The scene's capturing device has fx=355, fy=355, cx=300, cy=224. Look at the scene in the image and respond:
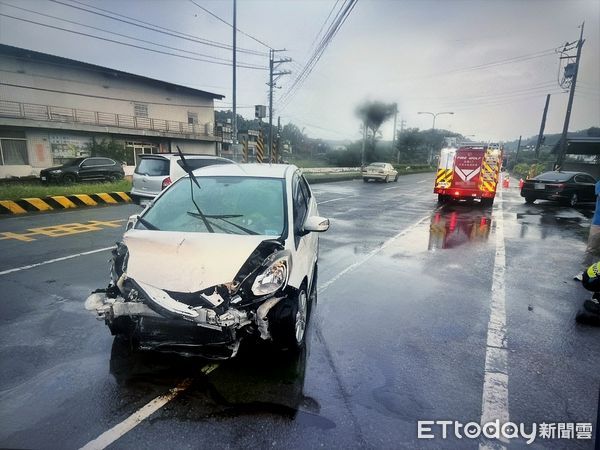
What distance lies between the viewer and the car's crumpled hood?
281 centimetres

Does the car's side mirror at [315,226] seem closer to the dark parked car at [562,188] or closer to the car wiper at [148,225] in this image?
the car wiper at [148,225]

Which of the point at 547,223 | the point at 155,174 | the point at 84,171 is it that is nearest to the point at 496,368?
the point at 155,174

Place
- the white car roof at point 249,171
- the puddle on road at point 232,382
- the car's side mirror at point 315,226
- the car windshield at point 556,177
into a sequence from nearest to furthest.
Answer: the puddle on road at point 232,382
the car's side mirror at point 315,226
the white car roof at point 249,171
the car windshield at point 556,177

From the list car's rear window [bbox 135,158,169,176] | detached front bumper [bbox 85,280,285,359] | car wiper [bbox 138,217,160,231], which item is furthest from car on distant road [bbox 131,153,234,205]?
detached front bumper [bbox 85,280,285,359]

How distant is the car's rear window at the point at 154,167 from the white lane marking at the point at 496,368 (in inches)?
347

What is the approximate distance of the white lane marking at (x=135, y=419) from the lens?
2355 mm

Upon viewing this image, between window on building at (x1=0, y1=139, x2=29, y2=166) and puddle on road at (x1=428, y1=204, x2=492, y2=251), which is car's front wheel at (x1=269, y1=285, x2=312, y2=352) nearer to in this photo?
puddle on road at (x1=428, y1=204, x2=492, y2=251)

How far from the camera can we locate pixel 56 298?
463 cm

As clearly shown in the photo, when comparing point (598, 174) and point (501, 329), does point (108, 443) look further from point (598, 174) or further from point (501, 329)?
point (598, 174)

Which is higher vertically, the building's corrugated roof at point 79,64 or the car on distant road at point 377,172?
the building's corrugated roof at point 79,64

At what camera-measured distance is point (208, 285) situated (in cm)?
278

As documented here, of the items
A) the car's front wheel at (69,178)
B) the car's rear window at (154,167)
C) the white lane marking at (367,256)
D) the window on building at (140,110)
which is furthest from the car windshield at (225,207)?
the window on building at (140,110)

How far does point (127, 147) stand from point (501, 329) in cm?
3187

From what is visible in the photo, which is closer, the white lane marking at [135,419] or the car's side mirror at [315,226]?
the white lane marking at [135,419]
